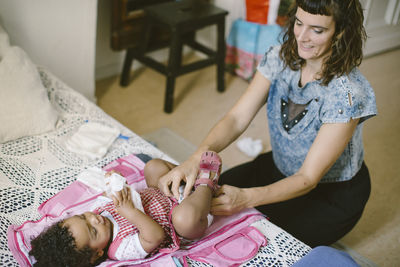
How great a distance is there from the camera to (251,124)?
8.69 feet

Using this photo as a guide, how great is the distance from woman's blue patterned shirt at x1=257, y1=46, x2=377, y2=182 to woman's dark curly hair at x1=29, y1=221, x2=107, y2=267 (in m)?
0.77

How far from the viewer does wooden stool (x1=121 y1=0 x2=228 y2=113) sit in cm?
253

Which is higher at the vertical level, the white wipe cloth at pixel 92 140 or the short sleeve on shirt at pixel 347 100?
the short sleeve on shirt at pixel 347 100

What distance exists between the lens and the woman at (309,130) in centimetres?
→ 125

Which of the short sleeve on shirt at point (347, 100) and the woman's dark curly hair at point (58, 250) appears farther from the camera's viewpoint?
the short sleeve on shirt at point (347, 100)

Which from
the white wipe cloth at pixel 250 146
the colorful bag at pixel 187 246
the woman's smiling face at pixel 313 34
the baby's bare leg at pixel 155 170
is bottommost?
the white wipe cloth at pixel 250 146

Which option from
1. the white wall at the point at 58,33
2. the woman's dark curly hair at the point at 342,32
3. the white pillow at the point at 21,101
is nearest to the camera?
the woman's dark curly hair at the point at 342,32

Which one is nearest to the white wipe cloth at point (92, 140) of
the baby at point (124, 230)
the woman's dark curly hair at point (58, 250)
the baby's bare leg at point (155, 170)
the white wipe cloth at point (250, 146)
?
the baby's bare leg at point (155, 170)

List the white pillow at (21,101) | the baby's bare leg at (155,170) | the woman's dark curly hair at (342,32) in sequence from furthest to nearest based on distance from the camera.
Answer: the white pillow at (21,101) < the baby's bare leg at (155,170) < the woman's dark curly hair at (342,32)

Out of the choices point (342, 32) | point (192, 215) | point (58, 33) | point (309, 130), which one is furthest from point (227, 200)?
point (58, 33)

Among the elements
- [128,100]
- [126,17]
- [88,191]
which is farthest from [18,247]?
[126,17]

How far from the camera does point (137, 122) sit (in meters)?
2.58

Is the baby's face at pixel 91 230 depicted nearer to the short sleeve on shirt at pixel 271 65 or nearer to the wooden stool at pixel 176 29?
the short sleeve on shirt at pixel 271 65

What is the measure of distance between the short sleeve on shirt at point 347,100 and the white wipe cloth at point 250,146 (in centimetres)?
106
